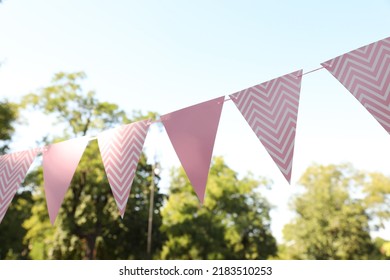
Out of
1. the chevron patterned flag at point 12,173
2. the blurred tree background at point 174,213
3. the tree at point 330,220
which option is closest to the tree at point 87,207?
the blurred tree background at point 174,213

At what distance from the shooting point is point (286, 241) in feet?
74.0

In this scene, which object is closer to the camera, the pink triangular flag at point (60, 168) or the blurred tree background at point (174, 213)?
the pink triangular flag at point (60, 168)

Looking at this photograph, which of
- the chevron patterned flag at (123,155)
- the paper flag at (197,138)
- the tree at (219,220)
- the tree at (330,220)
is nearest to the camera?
the paper flag at (197,138)

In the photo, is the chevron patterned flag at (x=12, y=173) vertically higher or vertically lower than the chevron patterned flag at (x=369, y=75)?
lower

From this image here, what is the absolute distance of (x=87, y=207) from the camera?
52.3ft

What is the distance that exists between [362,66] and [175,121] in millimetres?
1385

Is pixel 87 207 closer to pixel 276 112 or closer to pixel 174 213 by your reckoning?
pixel 174 213

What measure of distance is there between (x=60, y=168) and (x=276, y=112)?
82.5 inches

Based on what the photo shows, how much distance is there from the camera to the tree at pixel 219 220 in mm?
18797

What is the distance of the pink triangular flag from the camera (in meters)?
3.51

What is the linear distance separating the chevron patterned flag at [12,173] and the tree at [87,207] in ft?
39.7

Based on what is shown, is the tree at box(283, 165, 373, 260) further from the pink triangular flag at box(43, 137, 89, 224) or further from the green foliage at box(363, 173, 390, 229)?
the pink triangular flag at box(43, 137, 89, 224)

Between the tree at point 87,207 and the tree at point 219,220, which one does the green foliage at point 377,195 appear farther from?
the tree at point 87,207

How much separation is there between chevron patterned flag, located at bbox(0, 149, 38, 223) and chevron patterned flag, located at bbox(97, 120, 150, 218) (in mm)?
901
